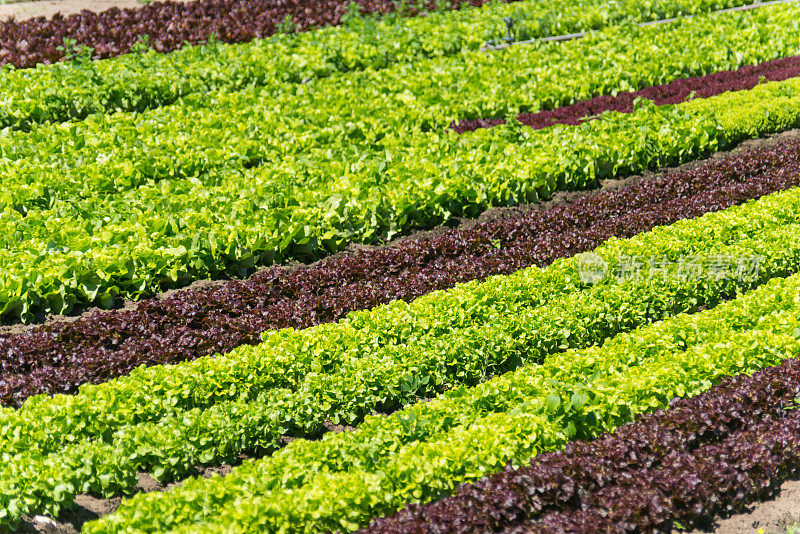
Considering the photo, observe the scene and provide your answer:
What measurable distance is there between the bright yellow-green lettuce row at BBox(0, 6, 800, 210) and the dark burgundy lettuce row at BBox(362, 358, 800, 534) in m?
6.59

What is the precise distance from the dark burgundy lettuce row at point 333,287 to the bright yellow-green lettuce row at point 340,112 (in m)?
2.40

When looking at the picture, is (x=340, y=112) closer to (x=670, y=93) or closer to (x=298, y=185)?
(x=298, y=185)

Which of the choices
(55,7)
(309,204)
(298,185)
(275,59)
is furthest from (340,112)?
(55,7)

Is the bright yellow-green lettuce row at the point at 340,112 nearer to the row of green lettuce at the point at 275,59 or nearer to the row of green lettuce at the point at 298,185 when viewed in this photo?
the row of green lettuce at the point at 298,185

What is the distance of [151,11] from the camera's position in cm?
1959

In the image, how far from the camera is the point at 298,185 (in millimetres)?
11922

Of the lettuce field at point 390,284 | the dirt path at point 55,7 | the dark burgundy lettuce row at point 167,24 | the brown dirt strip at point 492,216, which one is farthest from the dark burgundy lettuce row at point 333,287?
the dirt path at point 55,7

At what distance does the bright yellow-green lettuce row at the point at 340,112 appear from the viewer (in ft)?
39.9

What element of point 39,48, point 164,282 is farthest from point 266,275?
point 39,48

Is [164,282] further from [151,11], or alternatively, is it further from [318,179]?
[151,11]

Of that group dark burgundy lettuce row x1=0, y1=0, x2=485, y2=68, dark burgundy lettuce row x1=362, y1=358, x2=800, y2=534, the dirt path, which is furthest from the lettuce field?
the dirt path

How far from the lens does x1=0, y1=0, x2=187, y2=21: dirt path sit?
20.4 meters

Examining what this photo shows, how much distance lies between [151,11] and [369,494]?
1669cm

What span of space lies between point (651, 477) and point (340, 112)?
9.74 metres
